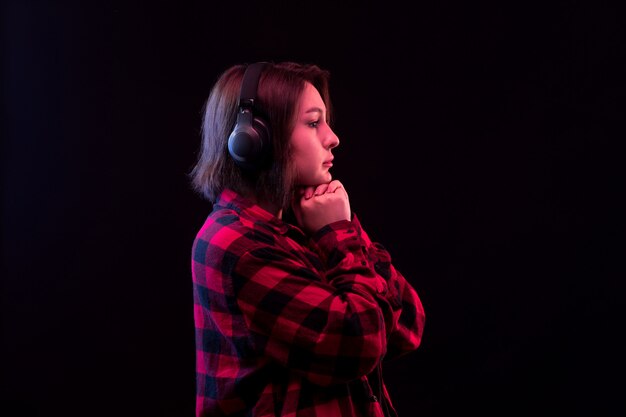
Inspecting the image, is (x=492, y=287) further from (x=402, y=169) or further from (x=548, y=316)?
(x=402, y=169)

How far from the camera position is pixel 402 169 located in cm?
205

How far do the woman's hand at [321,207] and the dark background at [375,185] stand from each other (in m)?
0.88

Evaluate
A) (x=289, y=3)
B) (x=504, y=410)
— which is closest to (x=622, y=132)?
(x=504, y=410)

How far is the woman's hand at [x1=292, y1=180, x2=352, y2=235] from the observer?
3.76 feet

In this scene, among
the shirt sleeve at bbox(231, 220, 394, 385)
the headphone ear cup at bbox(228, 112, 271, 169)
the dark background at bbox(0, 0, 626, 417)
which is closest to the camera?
the shirt sleeve at bbox(231, 220, 394, 385)

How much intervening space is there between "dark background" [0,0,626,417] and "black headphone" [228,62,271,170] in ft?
2.80

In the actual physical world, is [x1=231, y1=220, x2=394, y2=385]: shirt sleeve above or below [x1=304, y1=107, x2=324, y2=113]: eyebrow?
below

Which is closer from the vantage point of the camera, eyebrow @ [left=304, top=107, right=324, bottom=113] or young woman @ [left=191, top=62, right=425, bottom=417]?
young woman @ [left=191, top=62, right=425, bottom=417]

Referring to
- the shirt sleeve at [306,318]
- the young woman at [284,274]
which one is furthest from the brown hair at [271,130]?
the shirt sleeve at [306,318]

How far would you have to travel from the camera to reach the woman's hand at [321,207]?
1145 millimetres

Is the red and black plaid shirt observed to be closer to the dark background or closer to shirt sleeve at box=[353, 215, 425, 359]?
shirt sleeve at box=[353, 215, 425, 359]

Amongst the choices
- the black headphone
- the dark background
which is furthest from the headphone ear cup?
the dark background

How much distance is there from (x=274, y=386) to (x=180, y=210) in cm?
102

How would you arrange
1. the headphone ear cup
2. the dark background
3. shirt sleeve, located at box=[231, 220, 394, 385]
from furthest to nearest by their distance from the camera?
the dark background, the headphone ear cup, shirt sleeve, located at box=[231, 220, 394, 385]
